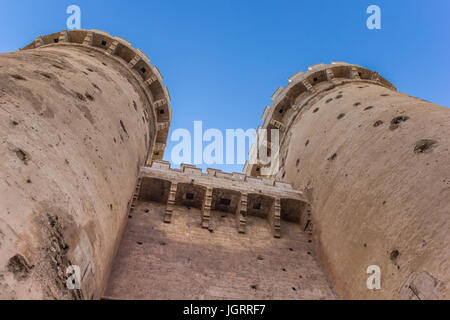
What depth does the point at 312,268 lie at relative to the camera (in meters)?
10.7

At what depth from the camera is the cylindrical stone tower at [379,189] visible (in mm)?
7449

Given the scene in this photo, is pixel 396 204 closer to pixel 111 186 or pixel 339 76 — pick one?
pixel 111 186

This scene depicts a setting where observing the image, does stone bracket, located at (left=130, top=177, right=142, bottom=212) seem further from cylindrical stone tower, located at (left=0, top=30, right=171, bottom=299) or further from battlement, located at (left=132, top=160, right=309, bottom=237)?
cylindrical stone tower, located at (left=0, top=30, right=171, bottom=299)

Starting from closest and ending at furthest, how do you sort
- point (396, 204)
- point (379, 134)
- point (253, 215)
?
point (396, 204)
point (379, 134)
point (253, 215)

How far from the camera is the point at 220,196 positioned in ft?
41.8

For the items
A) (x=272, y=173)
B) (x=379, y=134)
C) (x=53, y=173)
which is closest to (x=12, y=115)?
(x=53, y=173)

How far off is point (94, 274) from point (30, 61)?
6.27 meters

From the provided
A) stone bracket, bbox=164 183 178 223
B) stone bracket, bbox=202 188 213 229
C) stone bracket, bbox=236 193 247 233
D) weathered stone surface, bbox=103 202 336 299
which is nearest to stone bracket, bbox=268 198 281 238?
weathered stone surface, bbox=103 202 336 299

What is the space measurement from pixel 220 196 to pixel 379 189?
528 centimetres

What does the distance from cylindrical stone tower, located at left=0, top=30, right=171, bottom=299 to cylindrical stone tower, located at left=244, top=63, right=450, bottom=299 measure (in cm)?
611

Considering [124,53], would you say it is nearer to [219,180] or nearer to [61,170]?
[219,180]

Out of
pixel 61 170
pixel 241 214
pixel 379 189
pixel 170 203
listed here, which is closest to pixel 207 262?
pixel 241 214

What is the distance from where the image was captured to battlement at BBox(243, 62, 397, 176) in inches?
739

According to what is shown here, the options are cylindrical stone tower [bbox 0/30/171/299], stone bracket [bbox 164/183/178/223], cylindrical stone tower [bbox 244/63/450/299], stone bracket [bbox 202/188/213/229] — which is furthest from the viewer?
stone bracket [bbox 202/188/213/229]
